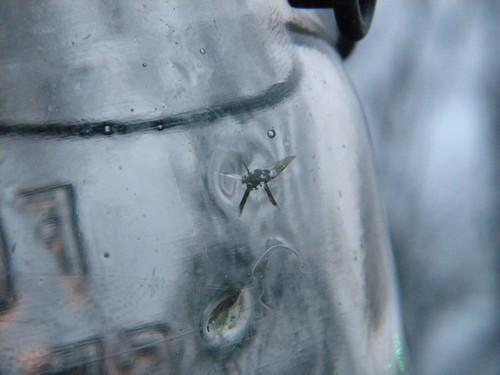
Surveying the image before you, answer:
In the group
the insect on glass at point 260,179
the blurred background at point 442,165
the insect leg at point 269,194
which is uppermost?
the insect on glass at point 260,179

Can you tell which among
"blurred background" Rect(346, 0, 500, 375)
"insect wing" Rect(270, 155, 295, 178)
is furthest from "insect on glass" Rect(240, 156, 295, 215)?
"blurred background" Rect(346, 0, 500, 375)

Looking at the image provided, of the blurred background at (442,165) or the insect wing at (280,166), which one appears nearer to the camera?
the insect wing at (280,166)

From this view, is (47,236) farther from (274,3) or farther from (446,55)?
(446,55)

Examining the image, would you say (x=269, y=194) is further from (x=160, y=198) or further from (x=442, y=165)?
(x=442, y=165)

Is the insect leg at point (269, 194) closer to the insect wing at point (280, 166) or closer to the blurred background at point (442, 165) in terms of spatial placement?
the insect wing at point (280, 166)

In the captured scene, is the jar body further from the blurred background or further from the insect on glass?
the blurred background

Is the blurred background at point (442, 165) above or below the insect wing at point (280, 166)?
below

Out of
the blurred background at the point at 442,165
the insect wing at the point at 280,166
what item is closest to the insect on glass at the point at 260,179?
the insect wing at the point at 280,166

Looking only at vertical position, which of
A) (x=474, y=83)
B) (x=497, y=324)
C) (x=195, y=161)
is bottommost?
(x=497, y=324)

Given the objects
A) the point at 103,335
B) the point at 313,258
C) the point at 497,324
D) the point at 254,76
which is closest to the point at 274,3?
the point at 254,76
